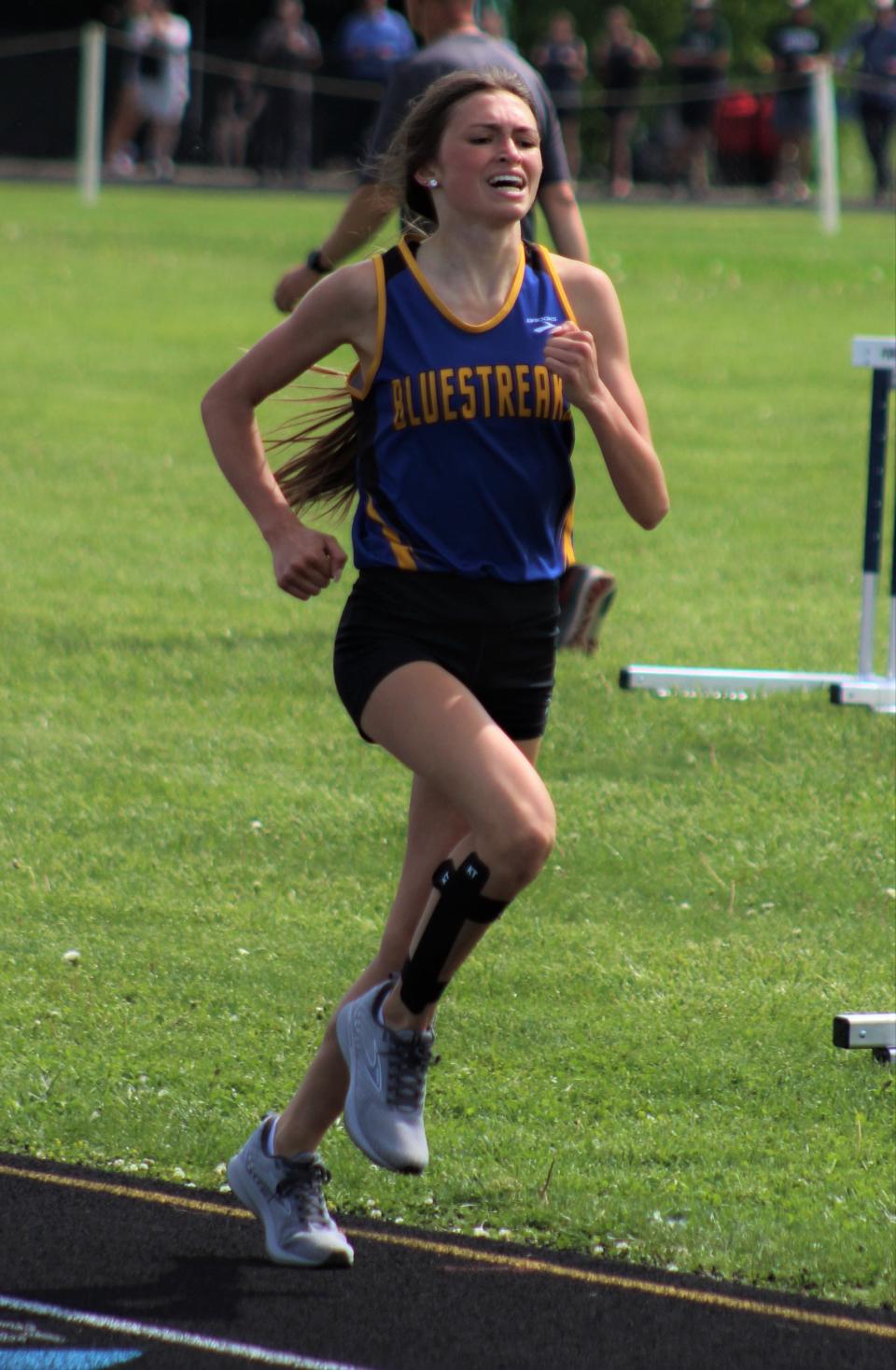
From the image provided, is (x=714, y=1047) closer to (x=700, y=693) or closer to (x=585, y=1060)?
(x=585, y=1060)

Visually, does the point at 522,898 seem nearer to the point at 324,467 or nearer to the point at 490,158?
the point at 324,467

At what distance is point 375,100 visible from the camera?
32281 millimetres

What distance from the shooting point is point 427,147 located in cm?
423

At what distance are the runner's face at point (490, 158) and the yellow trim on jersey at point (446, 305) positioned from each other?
11 centimetres

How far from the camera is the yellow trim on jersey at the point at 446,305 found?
4.09 metres

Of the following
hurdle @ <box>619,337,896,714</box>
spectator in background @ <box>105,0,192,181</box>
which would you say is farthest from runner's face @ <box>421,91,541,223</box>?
spectator in background @ <box>105,0,192,181</box>

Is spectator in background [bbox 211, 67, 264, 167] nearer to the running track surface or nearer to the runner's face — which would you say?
the runner's face

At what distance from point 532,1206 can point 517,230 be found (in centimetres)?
194

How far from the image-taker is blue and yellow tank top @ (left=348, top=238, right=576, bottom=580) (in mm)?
4082

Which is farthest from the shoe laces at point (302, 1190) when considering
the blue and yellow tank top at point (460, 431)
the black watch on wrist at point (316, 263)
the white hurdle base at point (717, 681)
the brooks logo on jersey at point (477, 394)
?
the white hurdle base at point (717, 681)

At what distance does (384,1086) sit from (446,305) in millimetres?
1429

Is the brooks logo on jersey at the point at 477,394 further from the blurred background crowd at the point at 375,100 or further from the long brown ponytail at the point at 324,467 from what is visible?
the blurred background crowd at the point at 375,100

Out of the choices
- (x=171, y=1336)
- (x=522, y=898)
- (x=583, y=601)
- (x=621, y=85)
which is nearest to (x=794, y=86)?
(x=621, y=85)

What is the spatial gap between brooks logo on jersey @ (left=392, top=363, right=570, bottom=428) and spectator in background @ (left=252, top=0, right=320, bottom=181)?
29.7 m
